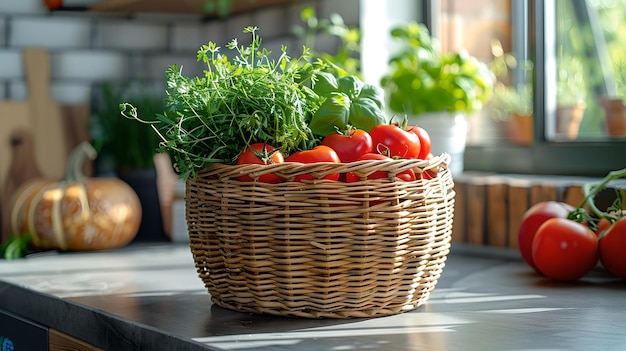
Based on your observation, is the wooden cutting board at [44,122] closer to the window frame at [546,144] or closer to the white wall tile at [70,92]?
the white wall tile at [70,92]

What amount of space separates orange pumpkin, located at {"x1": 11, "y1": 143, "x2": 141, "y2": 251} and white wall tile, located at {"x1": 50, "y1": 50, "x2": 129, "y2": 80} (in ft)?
1.64

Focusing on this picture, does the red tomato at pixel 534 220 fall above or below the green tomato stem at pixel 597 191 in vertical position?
below

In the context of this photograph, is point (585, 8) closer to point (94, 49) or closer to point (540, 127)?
point (540, 127)

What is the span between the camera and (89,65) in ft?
8.25

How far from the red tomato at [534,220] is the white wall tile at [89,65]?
1461mm

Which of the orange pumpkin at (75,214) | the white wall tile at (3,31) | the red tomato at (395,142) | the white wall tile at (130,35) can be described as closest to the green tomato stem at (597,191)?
the red tomato at (395,142)

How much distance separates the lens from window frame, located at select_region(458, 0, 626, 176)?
69.8 inches

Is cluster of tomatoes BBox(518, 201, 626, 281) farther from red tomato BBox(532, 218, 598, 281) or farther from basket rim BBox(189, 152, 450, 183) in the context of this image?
basket rim BBox(189, 152, 450, 183)

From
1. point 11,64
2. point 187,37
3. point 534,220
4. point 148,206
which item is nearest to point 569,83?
point 534,220

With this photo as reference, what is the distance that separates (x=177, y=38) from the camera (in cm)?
266

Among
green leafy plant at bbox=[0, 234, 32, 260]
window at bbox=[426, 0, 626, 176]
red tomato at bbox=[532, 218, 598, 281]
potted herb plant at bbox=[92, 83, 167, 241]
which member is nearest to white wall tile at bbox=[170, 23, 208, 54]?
potted herb plant at bbox=[92, 83, 167, 241]

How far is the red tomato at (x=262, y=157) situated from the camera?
1.08 m

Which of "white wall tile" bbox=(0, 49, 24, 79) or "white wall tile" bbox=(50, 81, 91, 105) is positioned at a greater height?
"white wall tile" bbox=(0, 49, 24, 79)

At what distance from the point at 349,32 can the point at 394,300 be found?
1.05 meters
